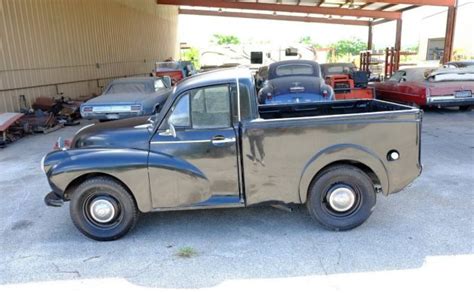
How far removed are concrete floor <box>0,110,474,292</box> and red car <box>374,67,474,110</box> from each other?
643cm

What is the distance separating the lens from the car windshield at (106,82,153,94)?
1127 centimetres

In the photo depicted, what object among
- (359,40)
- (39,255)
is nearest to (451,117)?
(39,255)

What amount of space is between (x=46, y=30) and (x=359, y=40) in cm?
6060

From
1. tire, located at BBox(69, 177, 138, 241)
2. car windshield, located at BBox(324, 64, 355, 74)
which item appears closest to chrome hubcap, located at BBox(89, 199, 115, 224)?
tire, located at BBox(69, 177, 138, 241)

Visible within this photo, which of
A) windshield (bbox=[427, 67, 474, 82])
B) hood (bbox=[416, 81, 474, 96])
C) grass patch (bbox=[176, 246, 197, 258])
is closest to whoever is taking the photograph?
grass patch (bbox=[176, 246, 197, 258])

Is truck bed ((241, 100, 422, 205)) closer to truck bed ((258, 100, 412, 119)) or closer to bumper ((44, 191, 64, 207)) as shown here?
truck bed ((258, 100, 412, 119))

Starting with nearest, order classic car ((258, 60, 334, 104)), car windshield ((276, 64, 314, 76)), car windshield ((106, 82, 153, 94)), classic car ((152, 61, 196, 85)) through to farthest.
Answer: classic car ((258, 60, 334, 104)) → car windshield ((276, 64, 314, 76)) → car windshield ((106, 82, 153, 94)) → classic car ((152, 61, 196, 85))

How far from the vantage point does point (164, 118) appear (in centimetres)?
404

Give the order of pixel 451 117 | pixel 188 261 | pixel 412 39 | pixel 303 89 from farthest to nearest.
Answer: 1. pixel 412 39
2. pixel 451 117
3. pixel 303 89
4. pixel 188 261

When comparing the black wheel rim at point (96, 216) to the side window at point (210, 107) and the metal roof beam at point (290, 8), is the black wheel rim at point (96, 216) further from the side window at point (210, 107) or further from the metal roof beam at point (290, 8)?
the metal roof beam at point (290, 8)

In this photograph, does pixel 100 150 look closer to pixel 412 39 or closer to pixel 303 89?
pixel 303 89

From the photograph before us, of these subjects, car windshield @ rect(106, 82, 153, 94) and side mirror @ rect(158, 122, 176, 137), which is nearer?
side mirror @ rect(158, 122, 176, 137)

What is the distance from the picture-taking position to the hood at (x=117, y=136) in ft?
13.3

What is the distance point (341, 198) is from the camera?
158 inches
